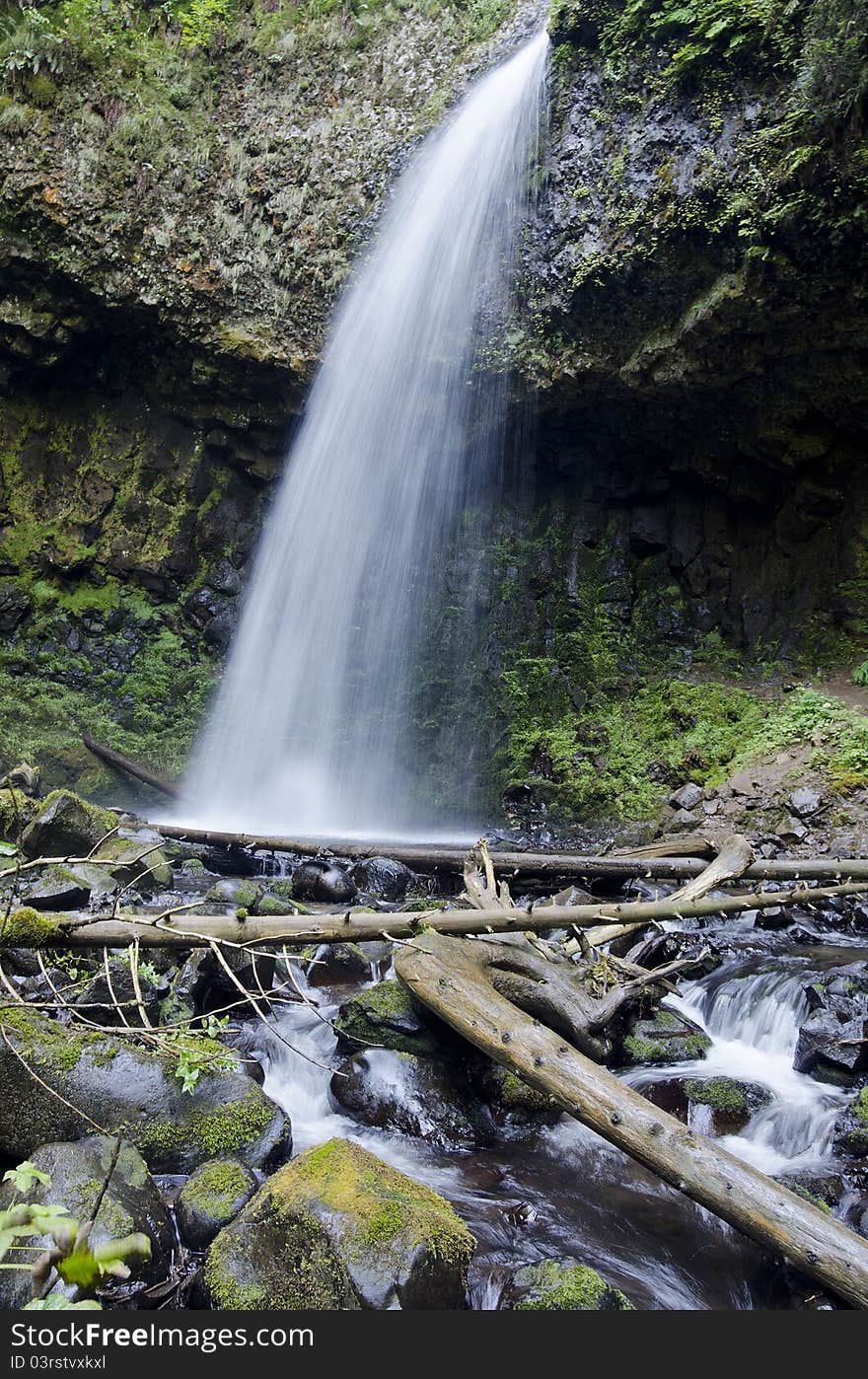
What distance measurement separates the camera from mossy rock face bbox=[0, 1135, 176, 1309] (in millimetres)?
2496

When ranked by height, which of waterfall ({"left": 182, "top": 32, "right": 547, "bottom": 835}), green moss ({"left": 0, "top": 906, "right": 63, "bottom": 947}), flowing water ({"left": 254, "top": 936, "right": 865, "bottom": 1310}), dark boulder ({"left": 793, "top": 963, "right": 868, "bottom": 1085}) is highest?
waterfall ({"left": 182, "top": 32, "right": 547, "bottom": 835})

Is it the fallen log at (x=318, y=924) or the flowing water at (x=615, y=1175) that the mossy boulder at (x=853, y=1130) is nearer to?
the flowing water at (x=615, y=1175)

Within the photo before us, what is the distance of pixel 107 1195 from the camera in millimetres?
2598

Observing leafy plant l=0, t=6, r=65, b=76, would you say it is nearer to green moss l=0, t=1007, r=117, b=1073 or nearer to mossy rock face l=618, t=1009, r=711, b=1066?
green moss l=0, t=1007, r=117, b=1073

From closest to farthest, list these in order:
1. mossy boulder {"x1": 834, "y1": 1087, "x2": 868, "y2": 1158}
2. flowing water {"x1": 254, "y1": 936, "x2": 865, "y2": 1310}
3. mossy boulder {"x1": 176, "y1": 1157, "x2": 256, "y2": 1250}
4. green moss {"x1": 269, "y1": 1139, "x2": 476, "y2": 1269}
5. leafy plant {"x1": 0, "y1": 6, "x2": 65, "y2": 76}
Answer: green moss {"x1": 269, "y1": 1139, "x2": 476, "y2": 1269} < mossy boulder {"x1": 176, "y1": 1157, "x2": 256, "y2": 1250} < flowing water {"x1": 254, "y1": 936, "x2": 865, "y2": 1310} < mossy boulder {"x1": 834, "y1": 1087, "x2": 868, "y2": 1158} < leafy plant {"x1": 0, "y1": 6, "x2": 65, "y2": 76}

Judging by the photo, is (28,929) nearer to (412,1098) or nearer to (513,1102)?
(412,1098)

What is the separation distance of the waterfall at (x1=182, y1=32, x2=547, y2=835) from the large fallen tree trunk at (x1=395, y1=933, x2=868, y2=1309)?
8688 millimetres

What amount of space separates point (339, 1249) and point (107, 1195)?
86 centimetres

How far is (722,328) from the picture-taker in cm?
1014

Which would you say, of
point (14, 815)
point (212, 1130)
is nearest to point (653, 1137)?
point (212, 1130)

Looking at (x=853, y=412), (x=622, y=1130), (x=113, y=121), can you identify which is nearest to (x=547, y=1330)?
(x=622, y=1130)

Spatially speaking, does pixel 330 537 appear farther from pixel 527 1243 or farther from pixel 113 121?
pixel 527 1243

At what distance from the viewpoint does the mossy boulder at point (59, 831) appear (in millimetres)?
6488

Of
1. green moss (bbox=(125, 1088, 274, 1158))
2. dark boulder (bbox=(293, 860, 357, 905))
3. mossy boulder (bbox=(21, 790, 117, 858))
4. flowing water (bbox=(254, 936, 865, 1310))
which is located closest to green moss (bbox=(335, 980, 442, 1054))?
flowing water (bbox=(254, 936, 865, 1310))
